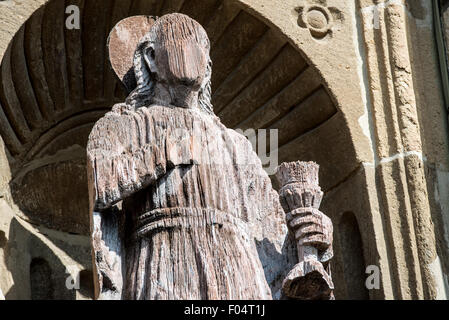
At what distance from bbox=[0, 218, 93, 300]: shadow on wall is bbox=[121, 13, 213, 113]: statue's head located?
1.11 m

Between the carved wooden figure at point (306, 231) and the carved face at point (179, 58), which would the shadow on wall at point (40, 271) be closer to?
the carved face at point (179, 58)

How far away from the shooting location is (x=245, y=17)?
20.8ft

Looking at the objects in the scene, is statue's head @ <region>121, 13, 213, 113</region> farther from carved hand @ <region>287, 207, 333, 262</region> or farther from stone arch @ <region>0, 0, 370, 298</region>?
stone arch @ <region>0, 0, 370, 298</region>

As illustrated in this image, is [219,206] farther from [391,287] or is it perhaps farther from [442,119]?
[442,119]

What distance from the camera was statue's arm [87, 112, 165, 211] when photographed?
4824 mm

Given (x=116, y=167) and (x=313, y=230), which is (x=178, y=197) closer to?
(x=116, y=167)

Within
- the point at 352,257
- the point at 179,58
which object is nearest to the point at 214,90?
the point at 352,257

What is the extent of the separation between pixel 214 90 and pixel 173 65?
4.35 ft

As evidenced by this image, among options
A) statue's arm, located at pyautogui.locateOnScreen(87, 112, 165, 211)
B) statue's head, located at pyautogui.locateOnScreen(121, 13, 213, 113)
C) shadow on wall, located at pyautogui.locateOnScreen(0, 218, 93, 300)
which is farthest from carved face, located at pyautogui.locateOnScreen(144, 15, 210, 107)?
shadow on wall, located at pyautogui.locateOnScreen(0, 218, 93, 300)

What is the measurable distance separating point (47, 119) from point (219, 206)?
5.37 feet

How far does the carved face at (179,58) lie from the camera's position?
5.13 metres

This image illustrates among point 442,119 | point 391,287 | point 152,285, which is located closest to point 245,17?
point 442,119

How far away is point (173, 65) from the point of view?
5133mm
